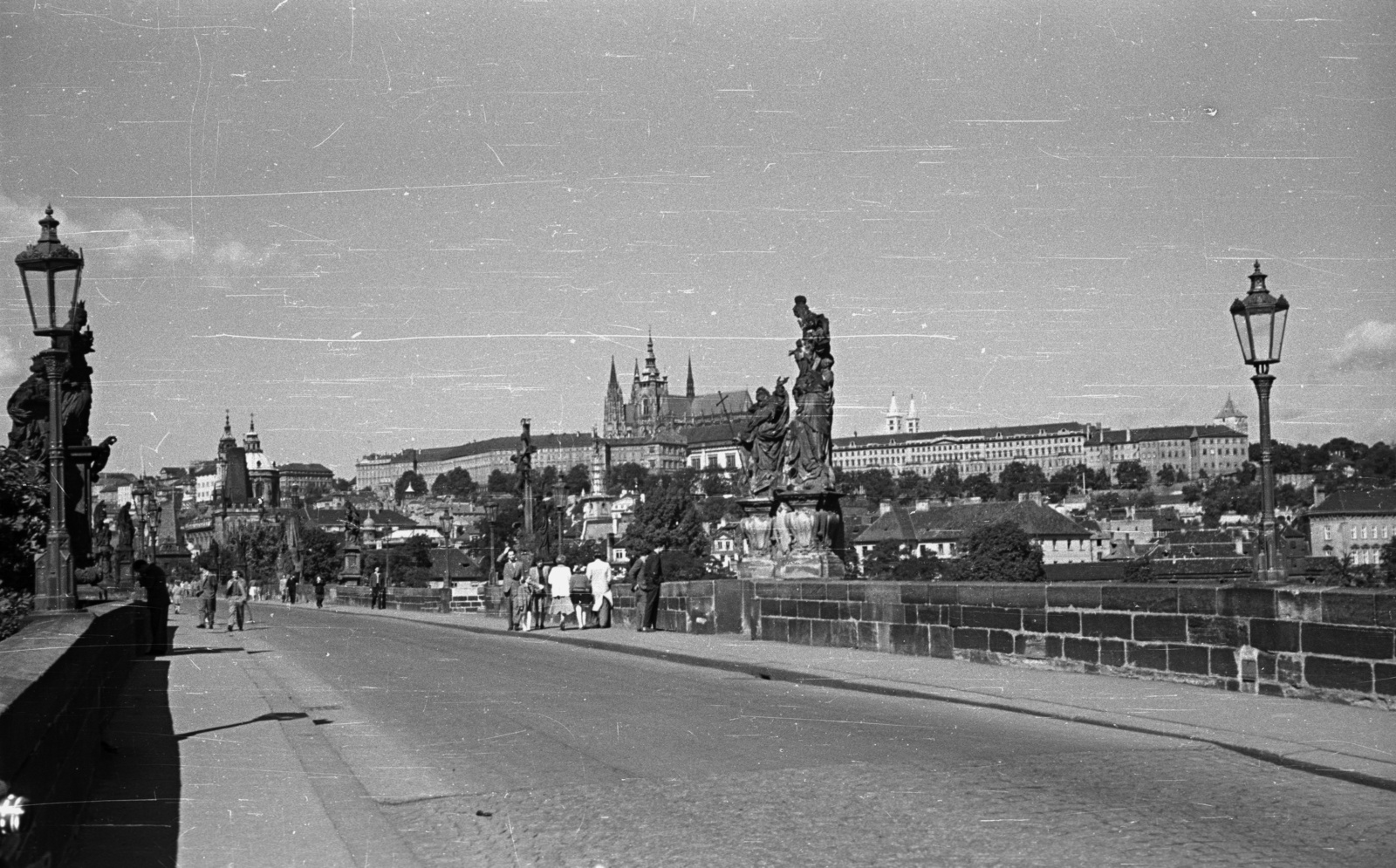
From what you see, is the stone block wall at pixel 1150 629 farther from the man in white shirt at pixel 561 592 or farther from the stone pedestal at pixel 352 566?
the stone pedestal at pixel 352 566

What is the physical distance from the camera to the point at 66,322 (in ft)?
40.8

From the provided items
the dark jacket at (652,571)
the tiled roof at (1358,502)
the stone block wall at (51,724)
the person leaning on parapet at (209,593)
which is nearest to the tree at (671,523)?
the tiled roof at (1358,502)

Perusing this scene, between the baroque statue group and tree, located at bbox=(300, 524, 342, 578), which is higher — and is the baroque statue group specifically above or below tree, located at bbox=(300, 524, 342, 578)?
above

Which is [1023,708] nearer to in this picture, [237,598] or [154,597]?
[154,597]

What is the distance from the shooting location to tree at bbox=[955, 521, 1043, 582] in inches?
3900

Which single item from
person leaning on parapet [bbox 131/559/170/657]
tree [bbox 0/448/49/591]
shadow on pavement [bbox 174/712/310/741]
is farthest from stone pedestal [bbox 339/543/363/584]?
shadow on pavement [bbox 174/712/310/741]

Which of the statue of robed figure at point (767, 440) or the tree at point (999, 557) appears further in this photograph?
the tree at point (999, 557)

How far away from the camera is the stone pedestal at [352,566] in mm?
62688

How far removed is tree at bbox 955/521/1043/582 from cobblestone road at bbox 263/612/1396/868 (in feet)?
283

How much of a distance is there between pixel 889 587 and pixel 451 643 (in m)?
9.30

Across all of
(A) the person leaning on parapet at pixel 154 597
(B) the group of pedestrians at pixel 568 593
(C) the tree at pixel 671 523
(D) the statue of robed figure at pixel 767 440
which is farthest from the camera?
(C) the tree at pixel 671 523

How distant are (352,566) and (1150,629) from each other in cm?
5532

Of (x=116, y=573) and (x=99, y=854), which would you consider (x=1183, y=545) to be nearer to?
(x=116, y=573)

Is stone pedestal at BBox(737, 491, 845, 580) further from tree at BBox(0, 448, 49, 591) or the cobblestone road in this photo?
tree at BBox(0, 448, 49, 591)
